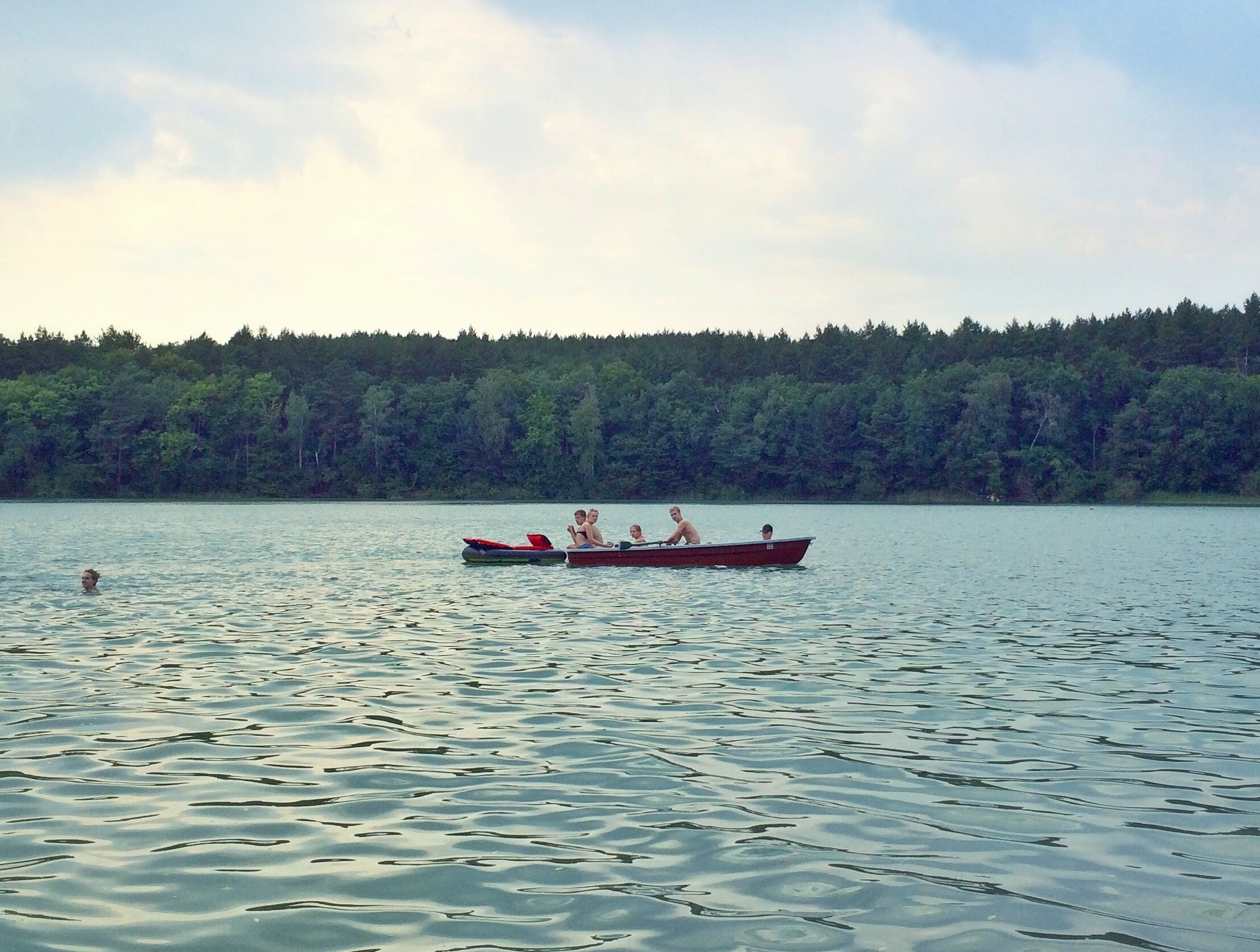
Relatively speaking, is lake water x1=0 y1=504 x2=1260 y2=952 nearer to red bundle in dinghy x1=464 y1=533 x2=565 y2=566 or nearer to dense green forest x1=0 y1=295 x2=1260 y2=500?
red bundle in dinghy x1=464 y1=533 x2=565 y2=566

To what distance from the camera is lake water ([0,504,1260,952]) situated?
670 cm

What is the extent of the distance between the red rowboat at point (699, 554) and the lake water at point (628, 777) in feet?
27.2

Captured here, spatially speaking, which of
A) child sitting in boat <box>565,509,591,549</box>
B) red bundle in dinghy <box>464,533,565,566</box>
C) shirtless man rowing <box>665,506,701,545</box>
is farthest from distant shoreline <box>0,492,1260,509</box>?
child sitting in boat <box>565,509,591,549</box>

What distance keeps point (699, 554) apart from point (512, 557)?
16.3ft

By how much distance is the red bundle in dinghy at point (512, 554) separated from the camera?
32688mm

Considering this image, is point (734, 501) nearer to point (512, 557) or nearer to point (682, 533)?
point (512, 557)

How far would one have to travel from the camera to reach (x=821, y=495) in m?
130

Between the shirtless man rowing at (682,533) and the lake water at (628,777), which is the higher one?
the shirtless man rowing at (682,533)

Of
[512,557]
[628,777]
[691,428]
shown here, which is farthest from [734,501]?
[628,777]

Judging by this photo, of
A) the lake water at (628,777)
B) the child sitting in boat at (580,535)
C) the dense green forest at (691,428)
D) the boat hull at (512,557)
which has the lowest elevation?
the lake water at (628,777)

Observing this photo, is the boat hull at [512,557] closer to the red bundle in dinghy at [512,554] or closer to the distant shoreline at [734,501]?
the red bundle in dinghy at [512,554]

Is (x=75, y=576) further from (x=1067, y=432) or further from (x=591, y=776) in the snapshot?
(x=1067, y=432)

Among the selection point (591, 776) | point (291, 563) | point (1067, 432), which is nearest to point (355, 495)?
point (1067, 432)

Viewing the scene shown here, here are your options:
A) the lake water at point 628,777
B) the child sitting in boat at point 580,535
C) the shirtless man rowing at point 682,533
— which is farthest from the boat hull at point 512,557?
the lake water at point 628,777
